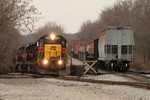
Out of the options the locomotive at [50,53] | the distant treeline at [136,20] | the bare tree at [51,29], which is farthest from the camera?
the bare tree at [51,29]

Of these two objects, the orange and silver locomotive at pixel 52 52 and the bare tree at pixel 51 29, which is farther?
the bare tree at pixel 51 29

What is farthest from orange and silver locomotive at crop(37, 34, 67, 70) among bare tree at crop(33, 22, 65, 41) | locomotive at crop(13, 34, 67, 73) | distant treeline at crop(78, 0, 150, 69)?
bare tree at crop(33, 22, 65, 41)

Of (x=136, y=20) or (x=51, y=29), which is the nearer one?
(x=136, y=20)

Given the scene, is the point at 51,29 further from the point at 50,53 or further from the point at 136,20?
the point at 50,53

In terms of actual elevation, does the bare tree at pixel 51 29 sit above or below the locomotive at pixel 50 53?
above

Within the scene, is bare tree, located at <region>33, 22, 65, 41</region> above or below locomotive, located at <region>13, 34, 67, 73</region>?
above

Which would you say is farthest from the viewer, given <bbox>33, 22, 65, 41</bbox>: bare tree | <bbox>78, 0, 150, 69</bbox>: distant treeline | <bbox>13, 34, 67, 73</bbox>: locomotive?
<bbox>33, 22, 65, 41</bbox>: bare tree

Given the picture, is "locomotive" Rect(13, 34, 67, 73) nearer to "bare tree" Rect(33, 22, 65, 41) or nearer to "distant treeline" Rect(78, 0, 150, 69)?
"distant treeline" Rect(78, 0, 150, 69)

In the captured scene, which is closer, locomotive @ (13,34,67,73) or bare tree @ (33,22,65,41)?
locomotive @ (13,34,67,73)

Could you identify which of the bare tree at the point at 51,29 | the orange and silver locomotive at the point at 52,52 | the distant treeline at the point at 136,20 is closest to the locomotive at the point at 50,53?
the orange and silver locomotive at the point at 52,52

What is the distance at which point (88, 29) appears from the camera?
115 metres

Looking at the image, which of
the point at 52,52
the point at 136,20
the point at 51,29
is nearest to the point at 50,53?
the point at 52,52

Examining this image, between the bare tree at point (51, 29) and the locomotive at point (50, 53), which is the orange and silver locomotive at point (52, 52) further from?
the bare tree at point (51, 29)

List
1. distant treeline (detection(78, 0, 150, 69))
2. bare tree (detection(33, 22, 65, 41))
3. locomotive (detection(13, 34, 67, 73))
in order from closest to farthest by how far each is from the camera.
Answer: locomotive (detection(13, 34, 67, 73))
distant treeline (detection(78, 0, 150, 69))
bare tree (detection(33, 22, 65, 41))
